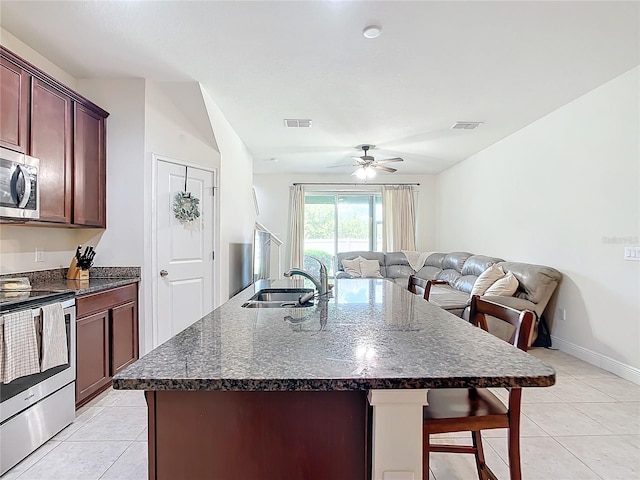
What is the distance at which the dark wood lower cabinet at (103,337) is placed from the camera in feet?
8.38

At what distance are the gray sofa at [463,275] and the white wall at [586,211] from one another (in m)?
0.26

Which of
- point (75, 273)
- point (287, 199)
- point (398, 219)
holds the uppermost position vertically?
point (287, 199)

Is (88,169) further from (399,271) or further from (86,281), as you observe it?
(399,271)

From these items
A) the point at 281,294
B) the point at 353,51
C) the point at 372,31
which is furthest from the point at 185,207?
the point at 372,31

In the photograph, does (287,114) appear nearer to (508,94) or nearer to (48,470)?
(508,94)

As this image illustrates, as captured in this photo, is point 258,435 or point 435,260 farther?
point 435,260

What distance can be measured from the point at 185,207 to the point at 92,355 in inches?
62.7

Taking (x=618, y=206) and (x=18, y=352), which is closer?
(x=18, y=352)

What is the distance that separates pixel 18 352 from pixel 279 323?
1.52m

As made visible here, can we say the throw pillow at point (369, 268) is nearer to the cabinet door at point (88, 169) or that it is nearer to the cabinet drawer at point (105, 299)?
the cabinet drawer at point (105, 299)

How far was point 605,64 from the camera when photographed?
9.94 feet

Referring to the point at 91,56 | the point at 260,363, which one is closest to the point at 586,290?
the point at 260,363

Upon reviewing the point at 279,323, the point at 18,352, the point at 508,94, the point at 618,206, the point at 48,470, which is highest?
the point at 508,94

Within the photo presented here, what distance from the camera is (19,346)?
1926mm
